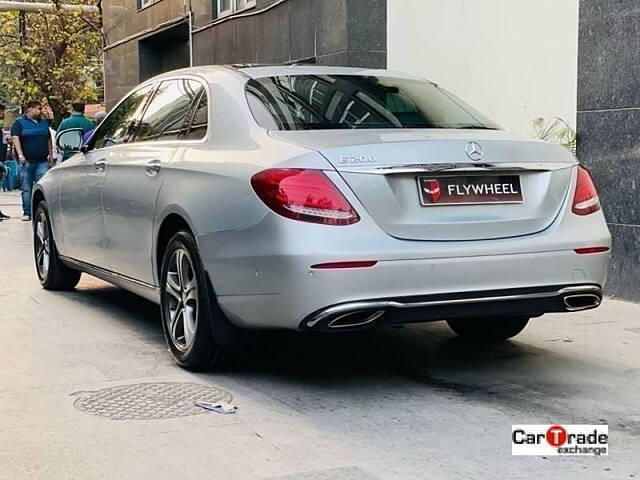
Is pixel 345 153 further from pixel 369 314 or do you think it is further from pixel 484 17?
pixel 484 17

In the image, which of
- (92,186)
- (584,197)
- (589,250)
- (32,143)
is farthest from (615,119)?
(32,143)

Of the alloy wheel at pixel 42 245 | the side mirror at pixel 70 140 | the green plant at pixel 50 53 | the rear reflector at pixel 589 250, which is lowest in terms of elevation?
the alloy wheel at pixel 42 245

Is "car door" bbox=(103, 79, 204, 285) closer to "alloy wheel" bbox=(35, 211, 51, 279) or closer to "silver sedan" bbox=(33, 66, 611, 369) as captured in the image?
"silver sedan" bbox=(33, 66, 611, 369)

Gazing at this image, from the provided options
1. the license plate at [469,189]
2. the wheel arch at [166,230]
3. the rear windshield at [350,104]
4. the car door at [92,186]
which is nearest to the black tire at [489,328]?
the rear windshield at [350,104]

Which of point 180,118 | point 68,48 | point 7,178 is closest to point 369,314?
point 180,118

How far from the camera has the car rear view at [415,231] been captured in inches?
175

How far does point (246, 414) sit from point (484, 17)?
24.4ft

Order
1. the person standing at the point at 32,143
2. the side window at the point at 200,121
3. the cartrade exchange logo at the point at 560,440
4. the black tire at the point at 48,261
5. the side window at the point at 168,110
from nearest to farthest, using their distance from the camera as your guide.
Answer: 1. the cartrade exchange logo at the point at 560,440
2. the side window at the point at 200,121
3. the side window at the point at 168,110
4. the black tire at the point at 48,261
5. the person standing at the point at 32,143

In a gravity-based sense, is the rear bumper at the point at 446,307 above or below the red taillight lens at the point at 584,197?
below

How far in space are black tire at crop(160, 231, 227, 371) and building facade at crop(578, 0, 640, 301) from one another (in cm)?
380

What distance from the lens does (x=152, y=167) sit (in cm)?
574

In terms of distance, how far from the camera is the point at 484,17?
10.9 metres

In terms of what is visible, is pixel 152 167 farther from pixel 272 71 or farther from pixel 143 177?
pixel 272 71

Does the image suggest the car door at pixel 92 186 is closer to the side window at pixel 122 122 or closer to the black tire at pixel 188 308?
the side window at pixel 122 122
